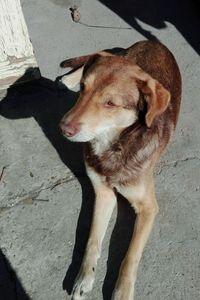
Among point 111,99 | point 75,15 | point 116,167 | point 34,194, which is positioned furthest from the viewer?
point 75,15

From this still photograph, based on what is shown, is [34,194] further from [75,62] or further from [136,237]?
[75,62]

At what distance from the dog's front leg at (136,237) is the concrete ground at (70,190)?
0.47ft

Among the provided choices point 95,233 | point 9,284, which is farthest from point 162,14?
point 9,284

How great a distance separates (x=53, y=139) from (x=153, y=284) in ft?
5.62

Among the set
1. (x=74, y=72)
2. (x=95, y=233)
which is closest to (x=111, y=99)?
(x=95, y=233)

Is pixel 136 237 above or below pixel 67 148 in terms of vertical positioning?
above

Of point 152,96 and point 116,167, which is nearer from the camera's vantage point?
point 152,96

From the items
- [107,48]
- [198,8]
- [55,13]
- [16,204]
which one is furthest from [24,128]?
[198,8]

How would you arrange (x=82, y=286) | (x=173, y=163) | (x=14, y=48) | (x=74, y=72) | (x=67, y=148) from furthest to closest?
(x=74, y=72)
(x=14, y=48)
(x=67, y=148)
(x=173, y=163)
(x=82, y=286)

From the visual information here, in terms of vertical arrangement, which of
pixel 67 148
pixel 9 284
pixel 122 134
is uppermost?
pixel 122 134

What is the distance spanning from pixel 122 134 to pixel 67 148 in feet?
3.49

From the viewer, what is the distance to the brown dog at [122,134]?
3525 millimetres

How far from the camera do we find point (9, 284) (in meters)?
3.81

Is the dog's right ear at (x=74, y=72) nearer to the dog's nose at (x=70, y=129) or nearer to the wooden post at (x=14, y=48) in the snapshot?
the wooden post at (x=14, y=48)
